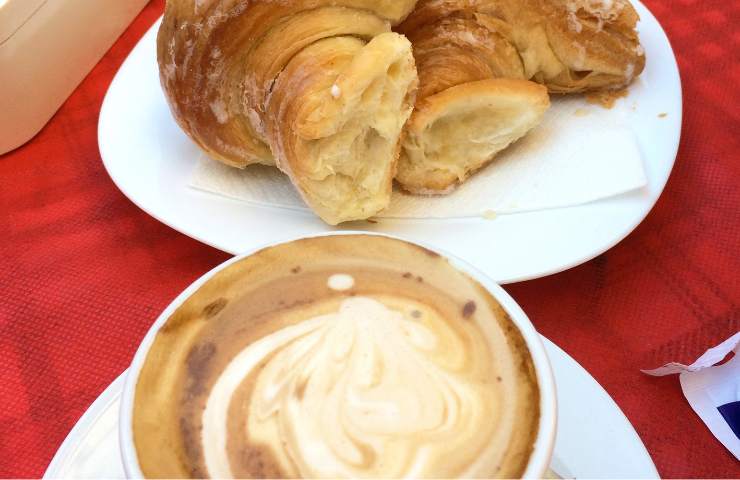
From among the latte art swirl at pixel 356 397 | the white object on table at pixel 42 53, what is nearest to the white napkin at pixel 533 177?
the white object on table at pixel 42 53

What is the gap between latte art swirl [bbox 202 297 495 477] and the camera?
50cm

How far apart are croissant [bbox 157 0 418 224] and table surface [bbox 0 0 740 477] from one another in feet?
0.67

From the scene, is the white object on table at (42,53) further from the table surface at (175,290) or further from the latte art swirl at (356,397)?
the latte art swirl at (356,397)

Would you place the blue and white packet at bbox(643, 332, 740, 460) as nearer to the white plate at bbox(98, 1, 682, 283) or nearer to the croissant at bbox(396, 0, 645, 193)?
the white plate at bbox(98, 1, 682, 283)

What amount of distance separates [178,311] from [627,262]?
706mm

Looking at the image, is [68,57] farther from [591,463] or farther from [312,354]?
[591,463]

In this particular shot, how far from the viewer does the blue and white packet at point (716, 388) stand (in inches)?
32.8

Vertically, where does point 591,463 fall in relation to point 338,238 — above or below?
below

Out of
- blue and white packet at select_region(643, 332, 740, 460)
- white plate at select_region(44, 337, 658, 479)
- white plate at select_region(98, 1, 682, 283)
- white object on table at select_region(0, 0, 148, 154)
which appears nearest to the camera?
white plate at select_region(44, 337, 658, 479)

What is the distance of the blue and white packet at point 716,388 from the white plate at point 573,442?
17 cm

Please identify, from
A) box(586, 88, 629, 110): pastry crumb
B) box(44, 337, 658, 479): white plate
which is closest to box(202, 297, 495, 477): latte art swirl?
box(44, 337, 658, 479): white plate

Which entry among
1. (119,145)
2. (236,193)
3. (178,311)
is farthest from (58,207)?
(178,311)

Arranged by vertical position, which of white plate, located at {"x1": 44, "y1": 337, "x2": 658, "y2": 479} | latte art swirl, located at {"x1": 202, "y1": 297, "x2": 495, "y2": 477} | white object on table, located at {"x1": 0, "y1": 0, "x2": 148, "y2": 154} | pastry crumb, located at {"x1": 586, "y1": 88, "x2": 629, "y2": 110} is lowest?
white plate, located at {"x1": 44, "y1": 337, "x2": 658, "y2": 479}

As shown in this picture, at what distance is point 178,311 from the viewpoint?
57cm
